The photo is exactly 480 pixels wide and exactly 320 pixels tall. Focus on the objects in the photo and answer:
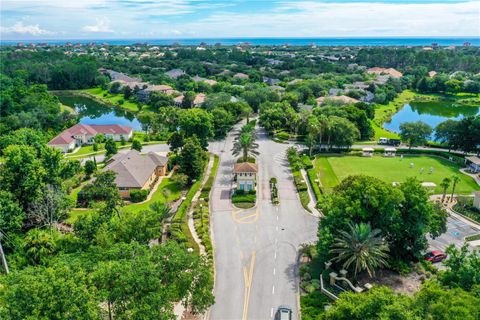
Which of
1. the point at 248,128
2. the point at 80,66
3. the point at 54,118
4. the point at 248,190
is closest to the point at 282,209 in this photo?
the point at 248,190

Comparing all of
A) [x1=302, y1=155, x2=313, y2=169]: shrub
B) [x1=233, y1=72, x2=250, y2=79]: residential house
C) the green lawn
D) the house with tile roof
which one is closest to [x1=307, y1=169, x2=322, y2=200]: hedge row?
[x1=302, y1=155, x2=313, y2=169]: shrub

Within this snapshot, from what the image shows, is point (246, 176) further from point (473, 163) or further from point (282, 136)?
point (473, 163)

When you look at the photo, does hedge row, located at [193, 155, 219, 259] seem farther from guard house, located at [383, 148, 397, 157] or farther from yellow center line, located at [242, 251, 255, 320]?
guard house, located at [383, 148, 397, 157]

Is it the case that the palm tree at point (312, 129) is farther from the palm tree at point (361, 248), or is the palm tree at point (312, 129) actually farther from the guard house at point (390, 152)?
the palm tree at point (361, 248)

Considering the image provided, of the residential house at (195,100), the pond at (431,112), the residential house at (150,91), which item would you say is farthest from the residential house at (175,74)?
the pond at (431,112)

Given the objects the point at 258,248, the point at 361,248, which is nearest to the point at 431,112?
the point at 258,248
